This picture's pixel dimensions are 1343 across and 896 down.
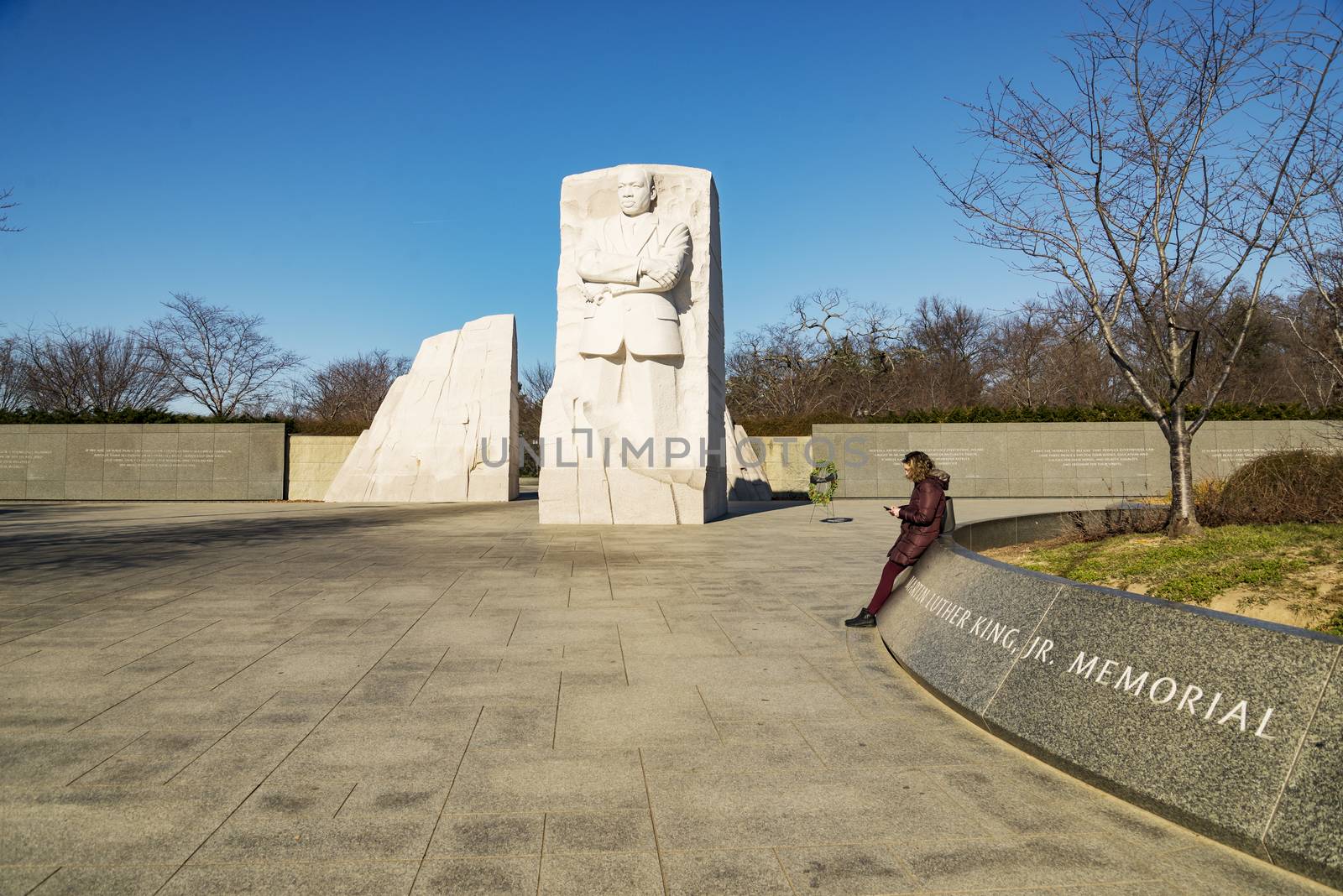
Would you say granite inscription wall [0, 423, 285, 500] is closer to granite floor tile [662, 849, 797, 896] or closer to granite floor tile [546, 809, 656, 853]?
granite floor tile [546, 809, 656, 853]

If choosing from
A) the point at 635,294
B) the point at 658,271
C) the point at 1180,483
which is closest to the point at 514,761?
the point at 1180,483

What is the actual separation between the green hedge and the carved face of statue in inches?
480

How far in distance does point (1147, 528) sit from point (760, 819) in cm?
710

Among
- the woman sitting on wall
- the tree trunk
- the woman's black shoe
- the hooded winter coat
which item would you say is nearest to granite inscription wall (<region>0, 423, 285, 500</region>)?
the woman's black shoe

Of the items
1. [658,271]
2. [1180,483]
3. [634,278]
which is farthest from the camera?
[634,278]

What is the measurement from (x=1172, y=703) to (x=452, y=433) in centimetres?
2089

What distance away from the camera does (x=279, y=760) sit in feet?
11.3

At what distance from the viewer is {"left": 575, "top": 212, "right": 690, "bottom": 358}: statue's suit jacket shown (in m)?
14.3

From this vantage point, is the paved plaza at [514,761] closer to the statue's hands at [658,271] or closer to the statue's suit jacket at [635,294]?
the statue's suit jacket at [635,294]

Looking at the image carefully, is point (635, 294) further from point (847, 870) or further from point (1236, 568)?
point (847, 870)

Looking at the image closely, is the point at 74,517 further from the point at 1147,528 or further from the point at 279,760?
the point at 1147,528

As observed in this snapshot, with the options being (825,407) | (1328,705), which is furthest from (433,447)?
(825,407)

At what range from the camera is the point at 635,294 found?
14.5 meters

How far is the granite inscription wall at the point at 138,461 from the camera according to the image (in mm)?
24312
